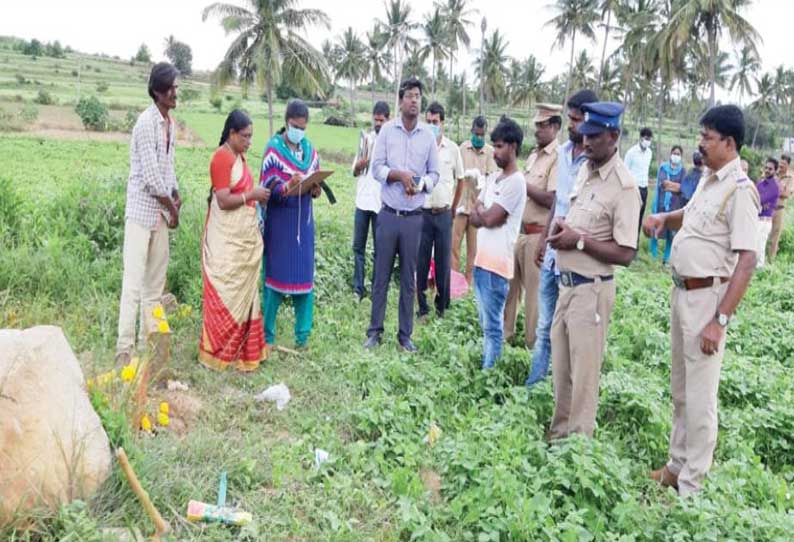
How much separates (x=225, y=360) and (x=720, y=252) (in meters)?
3.08

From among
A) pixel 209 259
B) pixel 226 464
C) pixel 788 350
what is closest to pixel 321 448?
pixel 226 464

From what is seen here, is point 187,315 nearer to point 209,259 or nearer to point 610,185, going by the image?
point 209,259

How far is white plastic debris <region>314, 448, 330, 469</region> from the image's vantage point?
3128 mm

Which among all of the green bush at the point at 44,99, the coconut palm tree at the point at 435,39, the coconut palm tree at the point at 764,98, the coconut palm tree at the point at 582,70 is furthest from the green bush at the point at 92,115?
the coconut palm tree at the point at 764,98

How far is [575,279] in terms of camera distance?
11.3 ft

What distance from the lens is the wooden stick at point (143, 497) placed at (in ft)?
8.01

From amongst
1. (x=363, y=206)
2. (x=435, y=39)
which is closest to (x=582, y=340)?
(x=363, y=206)

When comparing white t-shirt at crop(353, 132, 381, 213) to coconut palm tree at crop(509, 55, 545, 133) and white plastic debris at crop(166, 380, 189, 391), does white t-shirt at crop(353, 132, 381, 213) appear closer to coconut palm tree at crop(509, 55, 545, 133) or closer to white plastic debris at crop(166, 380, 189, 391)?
white plastic debris at crop(166, 380, 189, 391)

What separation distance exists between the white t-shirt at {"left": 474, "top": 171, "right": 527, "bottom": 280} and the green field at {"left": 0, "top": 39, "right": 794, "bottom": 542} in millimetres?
807

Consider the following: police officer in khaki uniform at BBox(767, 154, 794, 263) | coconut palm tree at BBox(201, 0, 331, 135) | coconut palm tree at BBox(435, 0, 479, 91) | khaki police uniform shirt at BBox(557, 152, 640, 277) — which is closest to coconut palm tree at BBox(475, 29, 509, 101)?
coconut palm tree at BBox(435, 0, 479, 91)

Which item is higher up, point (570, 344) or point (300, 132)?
point (300, 132)

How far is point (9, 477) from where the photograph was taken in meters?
2.33

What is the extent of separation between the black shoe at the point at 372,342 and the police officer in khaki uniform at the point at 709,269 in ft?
7.52

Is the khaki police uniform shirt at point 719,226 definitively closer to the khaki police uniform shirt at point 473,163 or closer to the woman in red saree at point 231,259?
the woman in red saree at point 231,259
